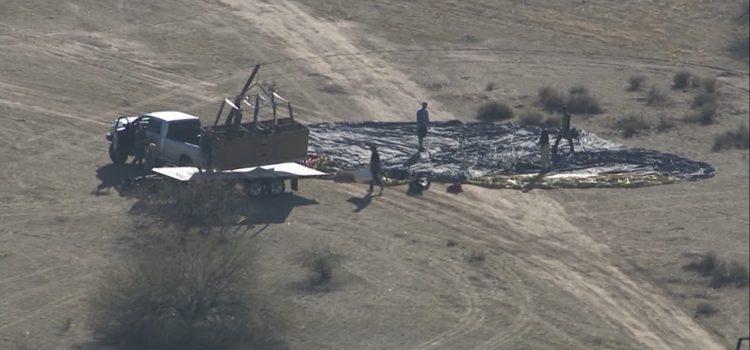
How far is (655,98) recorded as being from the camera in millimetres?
53938

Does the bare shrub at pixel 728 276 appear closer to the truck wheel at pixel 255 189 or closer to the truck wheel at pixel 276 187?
the truck wheel at pixel 276 187

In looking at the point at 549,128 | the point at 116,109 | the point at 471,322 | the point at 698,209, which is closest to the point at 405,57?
the point at 549,128

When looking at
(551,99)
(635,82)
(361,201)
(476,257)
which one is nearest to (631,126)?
(551,99)

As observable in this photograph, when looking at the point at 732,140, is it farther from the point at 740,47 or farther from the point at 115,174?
the point at 115,174

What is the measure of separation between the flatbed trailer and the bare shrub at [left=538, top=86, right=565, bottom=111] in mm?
12484

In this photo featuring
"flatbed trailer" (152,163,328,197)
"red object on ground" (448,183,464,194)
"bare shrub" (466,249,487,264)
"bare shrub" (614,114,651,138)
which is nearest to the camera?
"bare shrub" (466,249,487,264)

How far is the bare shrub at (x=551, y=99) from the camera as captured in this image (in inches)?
2055

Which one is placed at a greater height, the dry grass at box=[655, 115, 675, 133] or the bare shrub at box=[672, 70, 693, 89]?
the bare shrub at box=[672, 70, 693, 89]

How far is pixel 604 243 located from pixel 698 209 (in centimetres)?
378

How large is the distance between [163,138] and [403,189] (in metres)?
5.83

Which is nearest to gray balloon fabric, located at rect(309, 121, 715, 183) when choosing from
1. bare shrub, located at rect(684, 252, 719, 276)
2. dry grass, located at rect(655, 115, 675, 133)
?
dry grass, located at rect(655, 115, 675, 133)

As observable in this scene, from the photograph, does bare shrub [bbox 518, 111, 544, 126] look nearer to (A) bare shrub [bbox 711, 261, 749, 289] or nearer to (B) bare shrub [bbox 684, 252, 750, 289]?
(B) bare shrub [bbox 684, 252, 750, 289]

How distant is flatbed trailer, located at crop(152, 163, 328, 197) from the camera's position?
39719 mm

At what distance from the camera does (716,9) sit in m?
66.8
